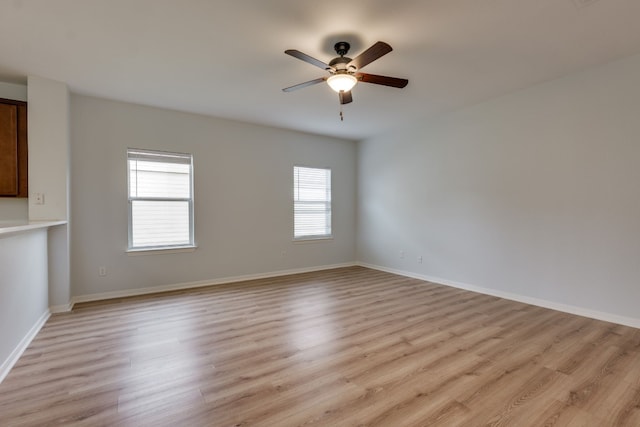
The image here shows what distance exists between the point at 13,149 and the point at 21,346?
87.7 inches

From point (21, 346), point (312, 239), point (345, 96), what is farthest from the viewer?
point (312, 239)

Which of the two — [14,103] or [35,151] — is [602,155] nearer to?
[35,151]

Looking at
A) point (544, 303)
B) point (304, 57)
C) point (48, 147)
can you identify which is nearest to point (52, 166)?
point (48, 147)

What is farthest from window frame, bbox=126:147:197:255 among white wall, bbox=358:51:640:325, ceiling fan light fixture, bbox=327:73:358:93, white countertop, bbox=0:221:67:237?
white wall, bbox=358:51:640:325

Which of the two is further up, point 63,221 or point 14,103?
point 14,103

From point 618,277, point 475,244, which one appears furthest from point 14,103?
point 618,277

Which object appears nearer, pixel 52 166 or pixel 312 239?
pixel 52 166

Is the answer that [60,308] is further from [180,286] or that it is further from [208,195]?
[208,195]

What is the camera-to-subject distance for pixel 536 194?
3816 millimetres

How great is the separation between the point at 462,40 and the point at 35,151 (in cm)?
462

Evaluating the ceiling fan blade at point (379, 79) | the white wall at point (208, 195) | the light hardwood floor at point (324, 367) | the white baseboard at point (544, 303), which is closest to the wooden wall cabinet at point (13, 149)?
the white wall at point (208, 195)

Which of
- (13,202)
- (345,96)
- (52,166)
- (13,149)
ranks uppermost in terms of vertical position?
(345,96)

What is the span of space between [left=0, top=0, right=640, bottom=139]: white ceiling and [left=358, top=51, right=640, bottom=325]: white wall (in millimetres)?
396

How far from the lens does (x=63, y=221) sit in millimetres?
3531
